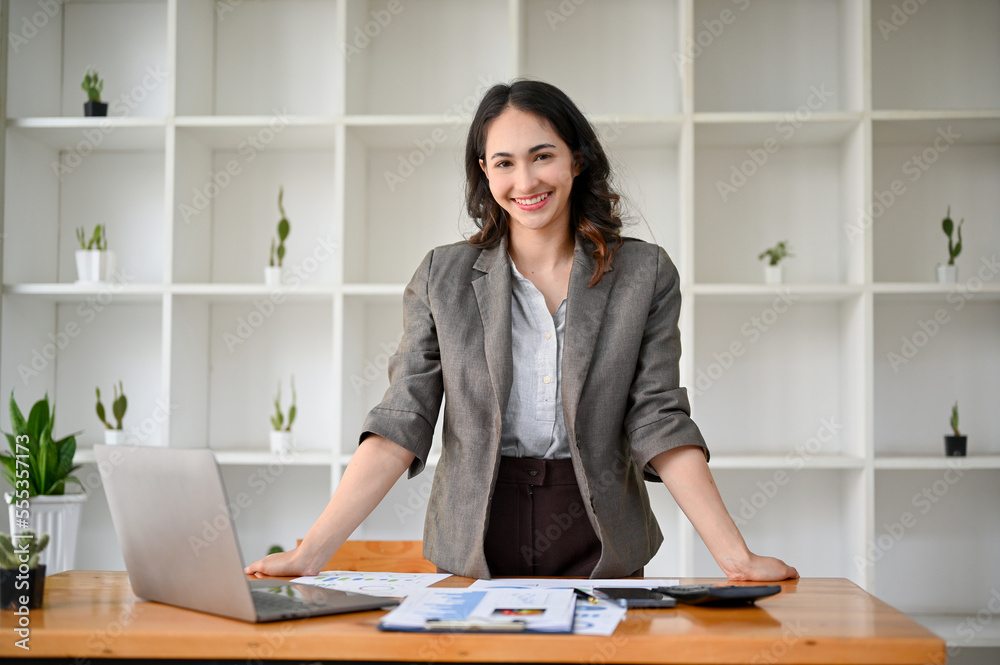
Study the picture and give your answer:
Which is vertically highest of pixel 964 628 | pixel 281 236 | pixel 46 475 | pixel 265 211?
pixel 265 211

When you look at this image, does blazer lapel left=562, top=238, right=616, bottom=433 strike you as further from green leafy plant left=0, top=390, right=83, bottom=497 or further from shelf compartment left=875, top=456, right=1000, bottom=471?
green leafy plant left=0, top=390, right=83, bottom=497

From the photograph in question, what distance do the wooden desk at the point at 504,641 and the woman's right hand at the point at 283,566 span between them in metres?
0.28

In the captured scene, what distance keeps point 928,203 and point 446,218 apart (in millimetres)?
1811

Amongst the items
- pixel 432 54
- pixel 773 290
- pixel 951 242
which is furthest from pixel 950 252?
pixel 432 54

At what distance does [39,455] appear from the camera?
2.71 meters

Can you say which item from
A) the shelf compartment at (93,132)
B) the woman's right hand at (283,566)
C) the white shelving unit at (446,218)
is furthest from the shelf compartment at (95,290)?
the woman's right hand at (283,566)

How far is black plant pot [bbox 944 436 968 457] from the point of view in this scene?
2826 mm

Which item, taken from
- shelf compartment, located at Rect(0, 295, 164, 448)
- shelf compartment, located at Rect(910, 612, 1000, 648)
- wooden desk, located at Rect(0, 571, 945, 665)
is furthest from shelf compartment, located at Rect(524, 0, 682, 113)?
wooden desk, located at Rect(0, 571, 945, 665)

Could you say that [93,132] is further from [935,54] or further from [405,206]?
[935,54]

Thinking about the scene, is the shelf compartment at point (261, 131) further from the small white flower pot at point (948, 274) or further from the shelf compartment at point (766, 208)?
the small white flower pot at point (948, 274)

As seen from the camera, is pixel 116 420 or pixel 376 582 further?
pixel 116 420

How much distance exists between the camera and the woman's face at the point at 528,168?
5.38ft

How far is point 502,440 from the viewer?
63.7 inches

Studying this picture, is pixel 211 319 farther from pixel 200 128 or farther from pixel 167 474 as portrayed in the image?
pixel 167 474
